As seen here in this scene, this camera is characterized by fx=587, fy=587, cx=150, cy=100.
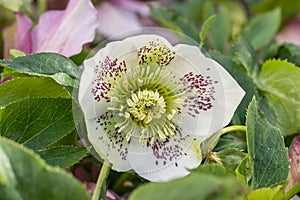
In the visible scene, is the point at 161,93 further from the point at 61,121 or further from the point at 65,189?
the point at 65,189

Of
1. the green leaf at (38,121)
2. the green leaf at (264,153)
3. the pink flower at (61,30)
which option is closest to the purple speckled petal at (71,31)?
the pink flower at (61,30)

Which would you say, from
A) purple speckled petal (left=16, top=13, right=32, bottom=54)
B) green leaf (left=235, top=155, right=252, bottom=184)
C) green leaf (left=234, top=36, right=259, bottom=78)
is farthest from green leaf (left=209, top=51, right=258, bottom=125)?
purple speckled petal (left=16, top=13, right=32, bottom=54)

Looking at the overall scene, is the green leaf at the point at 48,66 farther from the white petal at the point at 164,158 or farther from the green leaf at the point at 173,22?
the green leaf at the point at 173,22

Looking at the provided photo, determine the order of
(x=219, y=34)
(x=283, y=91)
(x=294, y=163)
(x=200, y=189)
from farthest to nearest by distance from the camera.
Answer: (x=219, y=34)
(x=283, y=91)
(x=294, y=163)
(x=200, y=189)

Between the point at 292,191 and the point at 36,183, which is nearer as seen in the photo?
the point at 36,183

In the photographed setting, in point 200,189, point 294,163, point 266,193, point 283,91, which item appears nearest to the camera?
point 200,189

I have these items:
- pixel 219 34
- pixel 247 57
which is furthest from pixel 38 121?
pixel 219 34

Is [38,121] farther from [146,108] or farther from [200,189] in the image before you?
[200,189]
